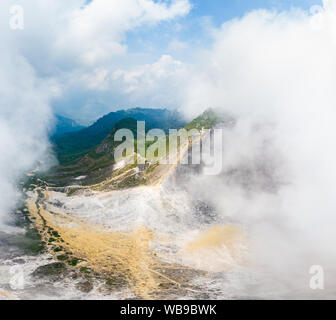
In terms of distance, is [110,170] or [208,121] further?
[208,121]

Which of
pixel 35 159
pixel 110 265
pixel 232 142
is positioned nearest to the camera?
pixel 110 265

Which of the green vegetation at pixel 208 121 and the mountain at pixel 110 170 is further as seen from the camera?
the green vegetation at pixel 208 121

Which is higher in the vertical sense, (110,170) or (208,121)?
(208,121)

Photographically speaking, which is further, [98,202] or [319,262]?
[98,202]

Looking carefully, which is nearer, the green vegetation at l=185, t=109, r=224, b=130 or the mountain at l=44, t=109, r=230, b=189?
the mountain at l=44, t=109, r=230, b=189

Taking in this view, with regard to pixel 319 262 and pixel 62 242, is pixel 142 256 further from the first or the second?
pixel 319 262

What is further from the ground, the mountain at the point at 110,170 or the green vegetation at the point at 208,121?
the green vegetation at the point at 208,121

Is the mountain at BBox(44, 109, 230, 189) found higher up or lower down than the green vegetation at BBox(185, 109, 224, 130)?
lower down

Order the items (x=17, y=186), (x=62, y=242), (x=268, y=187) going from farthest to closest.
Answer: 1. (x=17, y=186)
2. (x=268, y=187)
3. (x=62, y=242)

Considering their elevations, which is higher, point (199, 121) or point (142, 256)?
point (199, 121)
